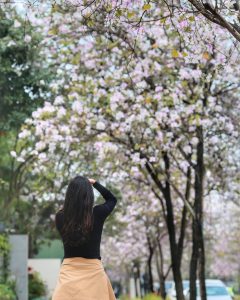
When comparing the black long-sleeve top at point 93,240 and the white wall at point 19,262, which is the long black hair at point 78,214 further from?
the white wall at point 19,262

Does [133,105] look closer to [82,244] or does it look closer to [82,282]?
[82,244]

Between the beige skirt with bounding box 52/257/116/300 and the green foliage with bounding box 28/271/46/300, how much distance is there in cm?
1488

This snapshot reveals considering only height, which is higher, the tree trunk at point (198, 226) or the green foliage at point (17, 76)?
the green foliage at point (17, 76)

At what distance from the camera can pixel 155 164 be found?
40.5 ft

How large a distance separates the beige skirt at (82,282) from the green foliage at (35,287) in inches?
586

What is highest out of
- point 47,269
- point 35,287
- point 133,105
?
point 133,105

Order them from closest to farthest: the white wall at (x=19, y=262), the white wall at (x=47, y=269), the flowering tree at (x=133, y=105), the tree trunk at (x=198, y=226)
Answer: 1. the flowering tree at (x=133, y=105)
2. the tree trunk at (x=198, y=226)
3. the white wall at (x=19, y=262)
4. the white wall at (x=47, y=269)

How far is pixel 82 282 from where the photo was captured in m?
4.79

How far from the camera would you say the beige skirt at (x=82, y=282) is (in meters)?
4.75

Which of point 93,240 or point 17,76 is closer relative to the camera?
point 93,240

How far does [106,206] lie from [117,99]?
21.4 ft

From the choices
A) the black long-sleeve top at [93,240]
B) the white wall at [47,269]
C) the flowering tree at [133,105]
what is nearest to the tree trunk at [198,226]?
the flowering tree at [133,105]

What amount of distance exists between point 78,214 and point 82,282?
49cm

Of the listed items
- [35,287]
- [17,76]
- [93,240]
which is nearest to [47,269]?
[35,287]
